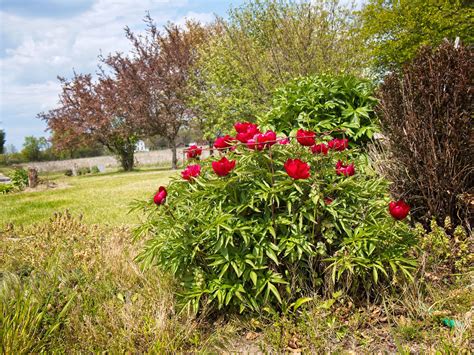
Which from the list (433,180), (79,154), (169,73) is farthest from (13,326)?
(79,154)

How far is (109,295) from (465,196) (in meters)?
3.36

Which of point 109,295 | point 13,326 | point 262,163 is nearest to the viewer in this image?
point 13,326

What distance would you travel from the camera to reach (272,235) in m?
2.37

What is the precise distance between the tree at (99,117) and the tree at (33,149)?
11666 millimetres

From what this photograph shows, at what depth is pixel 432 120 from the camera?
3.44 meters

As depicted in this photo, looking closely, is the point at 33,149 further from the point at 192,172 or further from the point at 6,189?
the point at 192,172

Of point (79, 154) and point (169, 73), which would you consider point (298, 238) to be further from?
point (79, 154)

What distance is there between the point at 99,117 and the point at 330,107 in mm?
22010

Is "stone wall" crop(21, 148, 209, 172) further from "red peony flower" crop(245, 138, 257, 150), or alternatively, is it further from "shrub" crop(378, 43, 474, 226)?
"red peony flower" crop(245, 138, 257, 150)

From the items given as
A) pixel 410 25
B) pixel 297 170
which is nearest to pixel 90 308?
pixel 297 170

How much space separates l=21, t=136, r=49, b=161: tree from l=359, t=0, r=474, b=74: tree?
31.9 metres

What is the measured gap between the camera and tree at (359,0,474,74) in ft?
50.7

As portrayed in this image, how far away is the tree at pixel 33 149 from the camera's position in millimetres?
36812

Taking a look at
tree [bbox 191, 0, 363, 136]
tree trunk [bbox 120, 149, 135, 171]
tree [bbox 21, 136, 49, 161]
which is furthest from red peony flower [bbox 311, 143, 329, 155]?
tree [bbox 21, 136, 49, 161]
